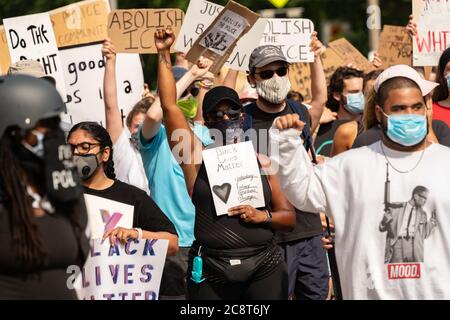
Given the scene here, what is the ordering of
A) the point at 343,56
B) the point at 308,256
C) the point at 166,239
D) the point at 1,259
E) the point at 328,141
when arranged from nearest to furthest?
the point at 1,259
the point at 166,239
the point at 308,256
the point at 328,141
the point at 343,56

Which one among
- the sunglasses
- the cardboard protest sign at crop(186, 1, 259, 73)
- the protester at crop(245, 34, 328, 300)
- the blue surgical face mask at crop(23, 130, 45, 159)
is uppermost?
the cardboard protest sign at crop(186, 1, 259, 73)

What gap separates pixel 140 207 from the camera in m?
7.02

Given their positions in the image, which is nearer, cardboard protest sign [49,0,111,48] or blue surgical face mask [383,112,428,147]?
blue surgical face mask [383,112,428,147]

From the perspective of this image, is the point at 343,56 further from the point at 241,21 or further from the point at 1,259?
the point at 1,259

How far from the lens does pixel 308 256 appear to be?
8.29 meters

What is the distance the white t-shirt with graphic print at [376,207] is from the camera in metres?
5.65

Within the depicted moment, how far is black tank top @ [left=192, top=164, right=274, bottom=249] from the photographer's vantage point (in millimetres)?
7004

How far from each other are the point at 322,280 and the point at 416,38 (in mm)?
2730

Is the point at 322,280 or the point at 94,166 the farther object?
the point at 322,280

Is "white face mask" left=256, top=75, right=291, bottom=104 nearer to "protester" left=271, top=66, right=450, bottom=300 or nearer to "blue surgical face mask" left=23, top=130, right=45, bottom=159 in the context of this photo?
"protester" left=271, top=66, right=450, bottom=300

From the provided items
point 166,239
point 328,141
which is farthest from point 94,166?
point 328,141

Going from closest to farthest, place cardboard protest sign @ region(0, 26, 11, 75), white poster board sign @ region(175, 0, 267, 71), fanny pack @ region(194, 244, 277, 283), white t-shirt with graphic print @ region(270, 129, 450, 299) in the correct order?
white t-shirt with graphic print @ region(270, 129, 450, 299) < fanny pack @ region(194, 244, 277, 283) < white poster board sign @ region(175, 0, 267, 71) < cardboard protest sign @ region(0, 26, 11, 75)

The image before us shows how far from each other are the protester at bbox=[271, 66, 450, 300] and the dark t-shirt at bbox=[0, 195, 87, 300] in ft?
4.68

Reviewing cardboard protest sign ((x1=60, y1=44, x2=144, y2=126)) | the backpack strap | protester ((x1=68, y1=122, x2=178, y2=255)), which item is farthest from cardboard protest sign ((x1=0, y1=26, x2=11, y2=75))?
protester ((x1=68, y1=122, x2=178, y2=255))
